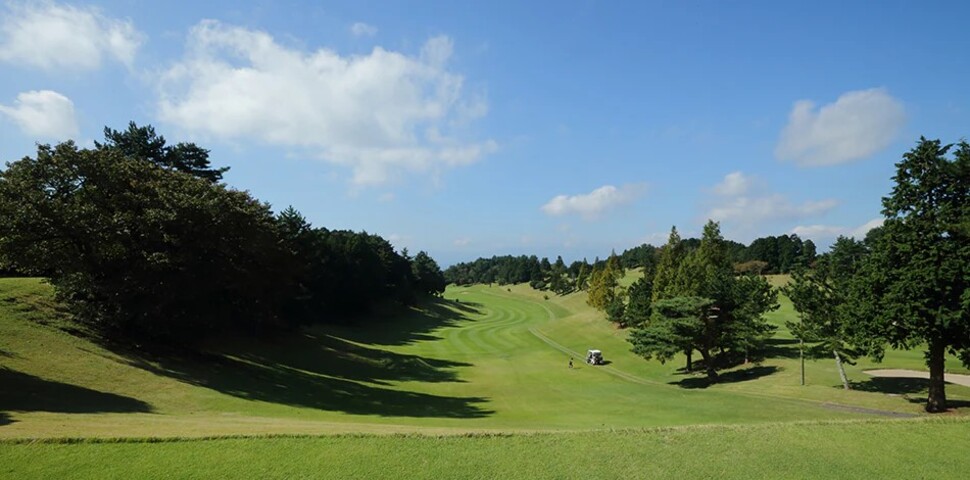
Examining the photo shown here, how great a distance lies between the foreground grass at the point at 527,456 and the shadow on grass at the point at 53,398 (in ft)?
25.9

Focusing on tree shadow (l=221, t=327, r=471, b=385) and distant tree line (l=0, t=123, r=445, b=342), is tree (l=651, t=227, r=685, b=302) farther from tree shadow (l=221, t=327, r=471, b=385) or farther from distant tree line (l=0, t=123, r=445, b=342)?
distant tree line (l=0, t=123, r=445, b=342)

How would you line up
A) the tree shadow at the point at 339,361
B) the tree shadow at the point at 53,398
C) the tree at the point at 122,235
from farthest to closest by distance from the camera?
the tree shadow at the point at 339,361, the tree at the point at 122,235, the tree shadow at the point at 53,398

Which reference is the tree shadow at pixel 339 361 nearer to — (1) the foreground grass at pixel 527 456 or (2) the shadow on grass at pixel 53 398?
(2) the shadow on grass at pixel 53 398

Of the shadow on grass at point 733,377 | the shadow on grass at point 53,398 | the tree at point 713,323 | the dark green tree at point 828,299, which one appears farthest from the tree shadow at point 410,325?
the dark green tree at point 828,299

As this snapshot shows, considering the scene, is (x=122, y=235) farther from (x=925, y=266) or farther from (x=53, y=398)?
(x=925, y=266)

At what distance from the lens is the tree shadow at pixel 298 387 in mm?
26786

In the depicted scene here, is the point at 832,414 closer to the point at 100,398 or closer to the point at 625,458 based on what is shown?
the point at 625,458

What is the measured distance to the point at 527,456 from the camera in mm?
11266

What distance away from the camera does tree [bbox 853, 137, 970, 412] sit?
21.7m

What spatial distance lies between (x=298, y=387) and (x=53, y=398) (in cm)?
1366

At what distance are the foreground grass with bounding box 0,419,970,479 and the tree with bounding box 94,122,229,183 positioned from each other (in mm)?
39398

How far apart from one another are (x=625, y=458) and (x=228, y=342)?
38349mm

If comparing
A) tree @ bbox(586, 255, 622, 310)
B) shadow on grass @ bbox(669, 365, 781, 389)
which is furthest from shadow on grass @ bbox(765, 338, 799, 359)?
tree @ bbox(586, 255, 622, 310)

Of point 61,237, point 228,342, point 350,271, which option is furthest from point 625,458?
point 350,271
